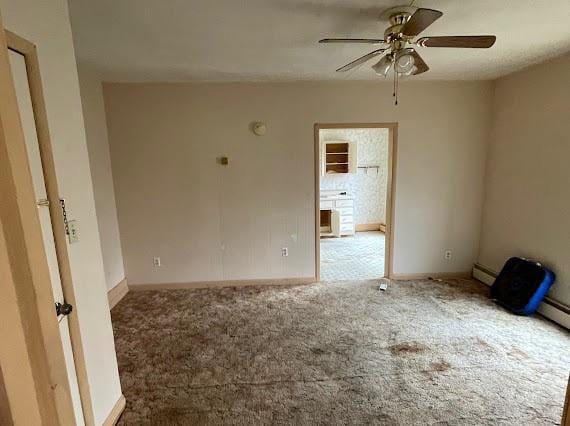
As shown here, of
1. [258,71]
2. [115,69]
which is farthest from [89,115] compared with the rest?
[258,71]

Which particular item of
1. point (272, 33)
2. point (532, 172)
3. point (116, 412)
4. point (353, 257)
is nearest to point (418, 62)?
point (272, 33)

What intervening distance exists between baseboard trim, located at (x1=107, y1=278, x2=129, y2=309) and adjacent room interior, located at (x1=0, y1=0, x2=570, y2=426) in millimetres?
34

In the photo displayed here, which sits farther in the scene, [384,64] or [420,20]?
[384,64]

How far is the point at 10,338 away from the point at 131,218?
11.6 feet

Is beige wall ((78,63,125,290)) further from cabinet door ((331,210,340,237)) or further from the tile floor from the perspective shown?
cabinet door ((331,210,340,237))

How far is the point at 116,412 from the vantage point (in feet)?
5.97

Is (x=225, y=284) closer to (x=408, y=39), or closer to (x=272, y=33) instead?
(x=272, y=33)

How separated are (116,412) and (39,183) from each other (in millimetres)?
1455

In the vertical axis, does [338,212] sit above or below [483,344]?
above

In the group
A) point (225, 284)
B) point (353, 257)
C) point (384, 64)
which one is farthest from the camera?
point (353, 257)

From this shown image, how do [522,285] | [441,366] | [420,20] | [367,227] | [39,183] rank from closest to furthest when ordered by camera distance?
[39,183] < [420,20] < [441,366] < [522,285] < [367,227]

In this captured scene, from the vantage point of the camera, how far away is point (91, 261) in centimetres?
165

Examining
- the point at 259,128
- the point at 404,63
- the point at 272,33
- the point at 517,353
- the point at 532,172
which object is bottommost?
the point at 517,353

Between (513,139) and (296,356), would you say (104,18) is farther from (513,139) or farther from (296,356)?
(513,139)
